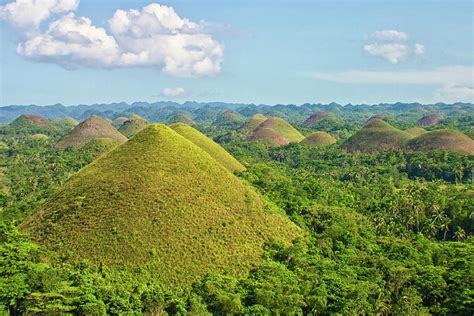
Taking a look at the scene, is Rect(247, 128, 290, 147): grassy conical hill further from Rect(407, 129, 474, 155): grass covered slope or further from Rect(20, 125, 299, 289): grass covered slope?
Rect(20, 125, 299, 289): grass covered slope

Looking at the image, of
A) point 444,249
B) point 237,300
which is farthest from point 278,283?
point 444,249

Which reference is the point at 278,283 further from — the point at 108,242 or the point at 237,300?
the point at 108,242

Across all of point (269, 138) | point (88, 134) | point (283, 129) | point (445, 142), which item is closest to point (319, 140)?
point (269, 138)

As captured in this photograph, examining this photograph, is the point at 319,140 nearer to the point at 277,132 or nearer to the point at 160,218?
the point at 277,132

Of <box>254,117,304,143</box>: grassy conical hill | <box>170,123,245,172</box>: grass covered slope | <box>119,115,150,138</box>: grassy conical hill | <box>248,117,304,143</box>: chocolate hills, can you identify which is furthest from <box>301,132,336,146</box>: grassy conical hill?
<box>170,123,245,172</box>: grass covered slope

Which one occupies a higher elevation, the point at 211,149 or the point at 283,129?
the point at 283,129
